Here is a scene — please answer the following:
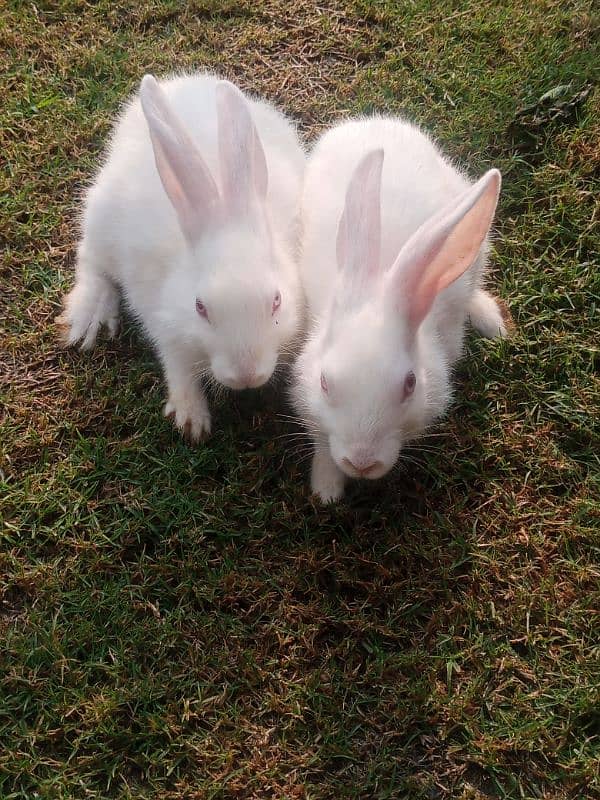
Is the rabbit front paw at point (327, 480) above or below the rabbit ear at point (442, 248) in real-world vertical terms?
below

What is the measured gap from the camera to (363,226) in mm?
3543

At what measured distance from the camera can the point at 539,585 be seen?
385cm

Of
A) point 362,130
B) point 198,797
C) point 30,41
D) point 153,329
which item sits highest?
point 362,130

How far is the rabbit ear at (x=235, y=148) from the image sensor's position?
3.75 metres

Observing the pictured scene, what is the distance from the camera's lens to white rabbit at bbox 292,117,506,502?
132 inches

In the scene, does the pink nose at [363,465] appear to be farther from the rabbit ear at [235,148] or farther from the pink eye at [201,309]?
the rabbit ear at [235,148]

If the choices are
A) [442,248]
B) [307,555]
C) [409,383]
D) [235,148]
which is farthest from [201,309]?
[307,555]

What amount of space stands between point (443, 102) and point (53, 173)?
2.61 metres

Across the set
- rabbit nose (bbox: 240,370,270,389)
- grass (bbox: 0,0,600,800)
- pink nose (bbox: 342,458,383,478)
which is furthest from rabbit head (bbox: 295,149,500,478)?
grass (bbox: 0,0,600,800)

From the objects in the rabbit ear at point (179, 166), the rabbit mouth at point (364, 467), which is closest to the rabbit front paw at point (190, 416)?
the rabbit ear at point (179, 166)

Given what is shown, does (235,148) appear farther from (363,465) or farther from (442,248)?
(363,465)

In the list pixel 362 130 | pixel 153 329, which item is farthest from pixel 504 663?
pixel 362 130

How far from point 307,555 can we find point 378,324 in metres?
1.24

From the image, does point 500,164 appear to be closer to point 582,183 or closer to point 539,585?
point 582,183
